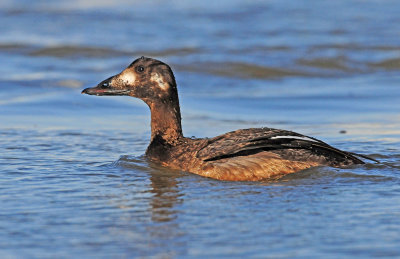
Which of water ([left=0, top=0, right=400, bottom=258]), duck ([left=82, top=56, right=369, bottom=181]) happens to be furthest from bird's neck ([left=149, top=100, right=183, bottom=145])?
water ([left=0, top=0, right=400, bottom=258])

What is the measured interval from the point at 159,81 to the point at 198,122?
308 centimetres

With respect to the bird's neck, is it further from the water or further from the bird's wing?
the bird's wing

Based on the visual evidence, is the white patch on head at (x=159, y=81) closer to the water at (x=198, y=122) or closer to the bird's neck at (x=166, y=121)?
the bird's neck at (x=166, y=121)

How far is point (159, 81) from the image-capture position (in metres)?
8.96

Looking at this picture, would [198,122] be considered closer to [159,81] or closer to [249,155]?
[159,81]

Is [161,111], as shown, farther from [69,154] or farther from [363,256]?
[363,256]

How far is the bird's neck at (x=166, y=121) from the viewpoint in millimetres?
8977

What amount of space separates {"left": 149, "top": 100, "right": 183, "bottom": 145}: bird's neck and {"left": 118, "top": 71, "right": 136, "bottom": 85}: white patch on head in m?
0.33

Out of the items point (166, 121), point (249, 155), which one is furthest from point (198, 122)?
point (249, 155)

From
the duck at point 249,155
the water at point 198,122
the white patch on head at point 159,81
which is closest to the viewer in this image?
the water at point 198,122

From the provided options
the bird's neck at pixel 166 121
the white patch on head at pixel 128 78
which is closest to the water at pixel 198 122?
the bird's neck at pixel 166 121

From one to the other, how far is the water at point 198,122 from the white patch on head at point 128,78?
85cm

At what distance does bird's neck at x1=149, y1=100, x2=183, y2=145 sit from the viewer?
8.98 metres

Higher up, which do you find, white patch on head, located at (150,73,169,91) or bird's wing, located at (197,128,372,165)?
white patch on head, located at (150,73,169,91)
